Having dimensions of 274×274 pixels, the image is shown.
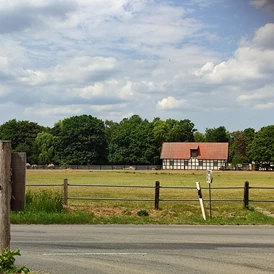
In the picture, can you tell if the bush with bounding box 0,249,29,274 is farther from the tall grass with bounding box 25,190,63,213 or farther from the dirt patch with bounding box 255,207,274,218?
the dirt patch with bounding box 255,207,274,218

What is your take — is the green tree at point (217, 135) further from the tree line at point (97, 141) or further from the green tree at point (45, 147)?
the green tree at point (45, 147)

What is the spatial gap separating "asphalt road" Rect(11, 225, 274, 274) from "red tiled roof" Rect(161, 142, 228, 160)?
107488 mm

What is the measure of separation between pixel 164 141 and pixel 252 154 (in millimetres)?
24852

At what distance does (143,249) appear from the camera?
427 inches

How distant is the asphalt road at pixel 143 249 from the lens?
879cm

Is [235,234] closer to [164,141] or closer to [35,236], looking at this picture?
[35,236]

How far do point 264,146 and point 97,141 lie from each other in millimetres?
39947

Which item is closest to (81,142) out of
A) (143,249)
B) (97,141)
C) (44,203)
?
(97,141)

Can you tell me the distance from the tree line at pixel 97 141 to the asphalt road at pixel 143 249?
10827 cm

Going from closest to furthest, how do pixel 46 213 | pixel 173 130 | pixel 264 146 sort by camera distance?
pixel 46 213
pixel 264 146
pixel 173 130

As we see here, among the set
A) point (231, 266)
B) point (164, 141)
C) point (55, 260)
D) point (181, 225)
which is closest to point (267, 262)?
point (231, 266)

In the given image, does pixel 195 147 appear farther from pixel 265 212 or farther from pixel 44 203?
pixel 44 203

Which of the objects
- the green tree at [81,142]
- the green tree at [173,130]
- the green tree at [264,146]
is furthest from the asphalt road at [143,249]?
the green tree at [173,130]

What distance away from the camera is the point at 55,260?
9398mm
